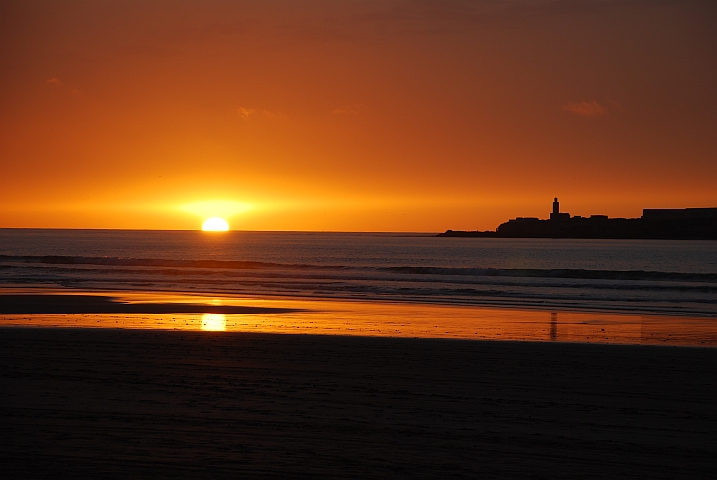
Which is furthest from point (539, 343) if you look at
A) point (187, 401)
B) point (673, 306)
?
point (673, 306)

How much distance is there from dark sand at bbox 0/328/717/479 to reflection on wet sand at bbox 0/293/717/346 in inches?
130

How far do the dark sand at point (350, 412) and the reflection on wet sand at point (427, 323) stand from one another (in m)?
3.29

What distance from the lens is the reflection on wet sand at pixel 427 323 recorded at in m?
16.6

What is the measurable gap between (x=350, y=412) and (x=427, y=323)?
37.1 ft

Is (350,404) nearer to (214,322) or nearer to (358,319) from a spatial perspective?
(214,322)

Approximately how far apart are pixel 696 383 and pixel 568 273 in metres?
38.3

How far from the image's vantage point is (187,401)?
28.3ft

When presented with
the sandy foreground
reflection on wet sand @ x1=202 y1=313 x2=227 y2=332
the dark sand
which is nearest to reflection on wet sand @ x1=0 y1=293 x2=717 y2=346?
reflection on wet sand @ x1=202 y1=313 x2=227 y2=332

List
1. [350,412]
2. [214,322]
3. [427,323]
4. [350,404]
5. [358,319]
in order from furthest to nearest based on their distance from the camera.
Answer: [358,319] < [427,323] < [214,322] < [350,404] < [350,412]

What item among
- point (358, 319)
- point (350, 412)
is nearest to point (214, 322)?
point (358, 319)

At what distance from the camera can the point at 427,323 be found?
19422mm

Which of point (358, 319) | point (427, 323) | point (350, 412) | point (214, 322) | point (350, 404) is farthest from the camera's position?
point (358, 319)

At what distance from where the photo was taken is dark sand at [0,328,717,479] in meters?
6.44

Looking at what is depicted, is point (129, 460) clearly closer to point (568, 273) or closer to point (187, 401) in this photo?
point (187, 401)
